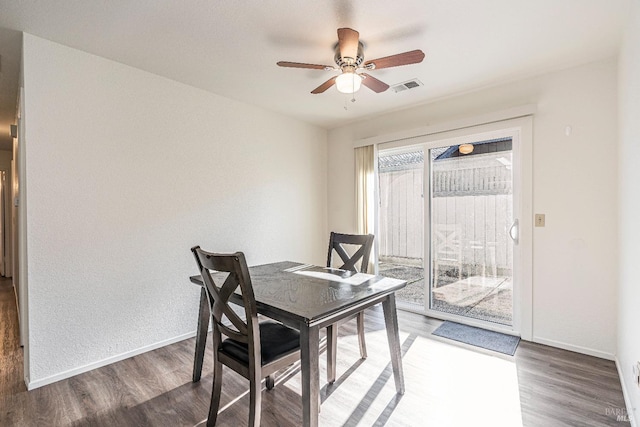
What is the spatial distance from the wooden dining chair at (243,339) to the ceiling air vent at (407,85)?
235 centimetres

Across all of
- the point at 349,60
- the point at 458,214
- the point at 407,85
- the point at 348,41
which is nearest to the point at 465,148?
the point at 458,214

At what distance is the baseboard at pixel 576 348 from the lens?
2.44 metres

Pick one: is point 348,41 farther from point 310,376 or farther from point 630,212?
point 630,212

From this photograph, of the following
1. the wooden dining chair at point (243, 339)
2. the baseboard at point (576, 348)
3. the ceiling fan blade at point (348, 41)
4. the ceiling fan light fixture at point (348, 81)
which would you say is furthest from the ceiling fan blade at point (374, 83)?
the baseboard at point (576, 348)

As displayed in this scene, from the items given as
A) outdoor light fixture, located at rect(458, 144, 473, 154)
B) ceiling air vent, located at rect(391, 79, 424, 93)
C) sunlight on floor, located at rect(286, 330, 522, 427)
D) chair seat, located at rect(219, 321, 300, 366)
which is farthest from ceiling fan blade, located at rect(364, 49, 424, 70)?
sunlight on floor, located at rect(286, 330, 522, 427)

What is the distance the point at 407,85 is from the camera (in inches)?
116

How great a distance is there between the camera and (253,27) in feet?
6.63

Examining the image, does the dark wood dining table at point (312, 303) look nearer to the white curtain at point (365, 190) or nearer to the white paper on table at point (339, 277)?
the white paper on table at point (339, 277)

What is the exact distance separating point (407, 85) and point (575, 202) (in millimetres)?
1770

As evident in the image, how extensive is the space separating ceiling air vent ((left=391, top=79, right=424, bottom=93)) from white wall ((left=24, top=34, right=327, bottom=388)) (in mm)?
1560

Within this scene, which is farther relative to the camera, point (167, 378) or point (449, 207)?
point (449, 207)

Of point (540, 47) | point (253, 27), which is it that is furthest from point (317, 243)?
point (540, 47)

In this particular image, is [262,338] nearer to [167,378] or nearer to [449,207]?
[167,378]

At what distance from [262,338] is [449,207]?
99.1 inches
